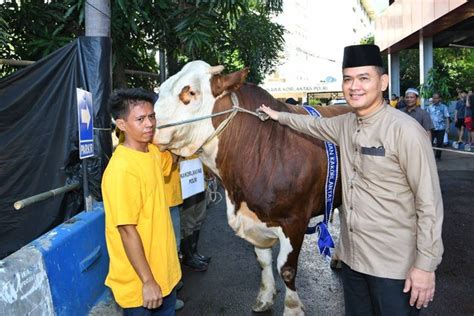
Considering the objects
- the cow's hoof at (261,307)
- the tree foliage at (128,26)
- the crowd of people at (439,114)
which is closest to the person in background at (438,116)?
A: the crowd of people at (439,114)

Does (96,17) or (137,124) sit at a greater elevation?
(96,17)

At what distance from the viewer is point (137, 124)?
236cm

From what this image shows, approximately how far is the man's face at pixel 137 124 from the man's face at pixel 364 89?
1.07m

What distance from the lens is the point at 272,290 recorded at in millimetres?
3904

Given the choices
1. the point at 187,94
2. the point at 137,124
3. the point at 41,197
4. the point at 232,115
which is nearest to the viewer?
the point at 137,124

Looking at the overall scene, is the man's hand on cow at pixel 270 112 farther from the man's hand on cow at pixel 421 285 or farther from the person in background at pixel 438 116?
the person in background at pixel 438 116

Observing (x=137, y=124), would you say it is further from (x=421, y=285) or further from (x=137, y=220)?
(x=421, y=285)

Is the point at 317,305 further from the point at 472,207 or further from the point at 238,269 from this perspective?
the point at 472,207

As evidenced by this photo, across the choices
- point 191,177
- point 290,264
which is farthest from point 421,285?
point 191,177

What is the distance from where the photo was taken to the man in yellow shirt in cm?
216

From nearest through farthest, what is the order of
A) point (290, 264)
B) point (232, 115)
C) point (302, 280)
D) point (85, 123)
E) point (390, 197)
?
point (390, 197) < point (85, 123) < point (232, 115) < point (290, 264) < point (302, 280)

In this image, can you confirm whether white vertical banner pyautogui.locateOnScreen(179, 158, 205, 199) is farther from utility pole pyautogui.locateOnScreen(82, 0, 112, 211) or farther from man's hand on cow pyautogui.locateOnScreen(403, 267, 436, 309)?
Result: man's hand on cow pyautogui.locateOnScreen(403, 267, 436, 309)

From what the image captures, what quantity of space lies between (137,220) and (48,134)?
1972 mm

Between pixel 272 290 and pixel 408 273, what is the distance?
196 cm
